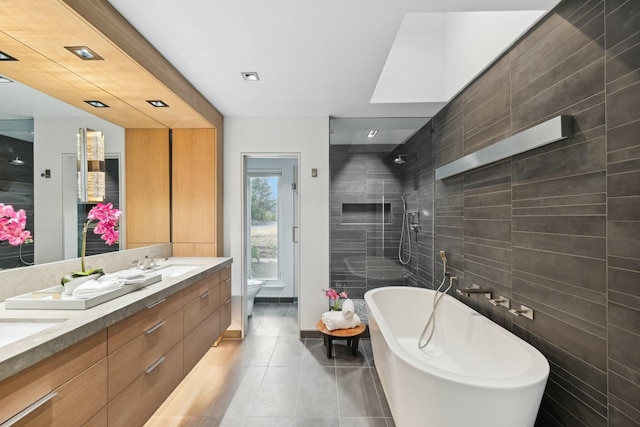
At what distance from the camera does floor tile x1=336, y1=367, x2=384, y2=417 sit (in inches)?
82.3

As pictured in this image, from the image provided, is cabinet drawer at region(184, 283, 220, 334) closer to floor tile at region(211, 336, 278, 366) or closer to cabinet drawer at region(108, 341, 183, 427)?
cabinet drawer at region(108, 341, 183, 427)

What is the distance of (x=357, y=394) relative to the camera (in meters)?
2.29

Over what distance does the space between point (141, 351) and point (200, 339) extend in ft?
2.73

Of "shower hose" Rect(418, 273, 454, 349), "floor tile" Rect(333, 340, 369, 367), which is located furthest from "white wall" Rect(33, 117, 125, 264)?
"shower hose" Rect(418, 273, 454, 349)

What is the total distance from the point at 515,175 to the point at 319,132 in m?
2.10

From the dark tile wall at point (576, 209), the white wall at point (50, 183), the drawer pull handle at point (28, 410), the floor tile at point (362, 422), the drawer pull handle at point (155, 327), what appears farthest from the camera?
the floor tile at point (362, 422)

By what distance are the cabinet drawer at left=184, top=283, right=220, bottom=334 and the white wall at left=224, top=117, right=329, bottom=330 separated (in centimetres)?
63

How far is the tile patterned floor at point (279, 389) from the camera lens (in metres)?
2.01

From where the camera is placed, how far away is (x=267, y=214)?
15.3 ft

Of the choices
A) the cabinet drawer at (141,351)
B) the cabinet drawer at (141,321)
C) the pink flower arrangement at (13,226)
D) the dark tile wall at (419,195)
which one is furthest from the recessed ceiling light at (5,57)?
the dark tile wall at (419,195)

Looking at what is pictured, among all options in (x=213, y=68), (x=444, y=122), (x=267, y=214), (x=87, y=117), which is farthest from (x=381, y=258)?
(x=87, y=117)

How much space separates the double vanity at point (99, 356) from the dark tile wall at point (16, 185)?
0.90ft

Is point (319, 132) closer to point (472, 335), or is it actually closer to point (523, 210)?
point (523, 210)

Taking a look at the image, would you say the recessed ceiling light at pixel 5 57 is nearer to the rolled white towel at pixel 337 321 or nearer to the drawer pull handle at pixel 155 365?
the drawer pull handle at pixel 155 365
